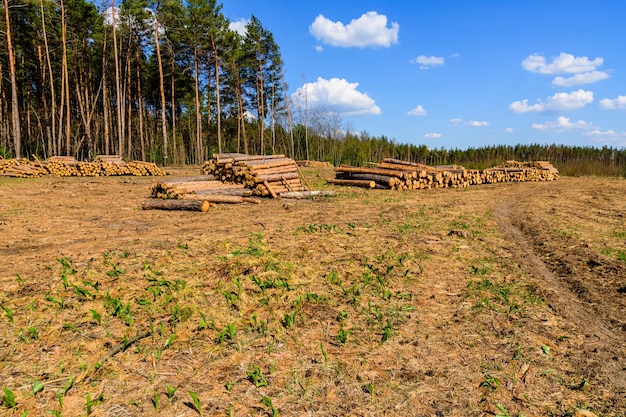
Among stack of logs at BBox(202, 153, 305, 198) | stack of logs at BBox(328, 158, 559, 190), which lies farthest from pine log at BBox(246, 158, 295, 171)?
stack of logs at BBox(328, 158, 559, 190)

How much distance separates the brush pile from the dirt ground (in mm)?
14364

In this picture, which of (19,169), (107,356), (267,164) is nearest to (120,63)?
(19,169)

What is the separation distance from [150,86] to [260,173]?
95.7ft

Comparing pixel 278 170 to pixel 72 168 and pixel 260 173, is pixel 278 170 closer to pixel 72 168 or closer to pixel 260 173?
pixel 260 173

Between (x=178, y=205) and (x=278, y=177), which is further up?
(x=278, y=177)

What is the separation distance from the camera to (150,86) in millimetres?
35000

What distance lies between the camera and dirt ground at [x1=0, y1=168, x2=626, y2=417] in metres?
2.56

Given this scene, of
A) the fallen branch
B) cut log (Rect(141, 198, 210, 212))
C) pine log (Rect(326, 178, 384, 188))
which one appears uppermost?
pine log (Rect(326, 178, 384, 188))

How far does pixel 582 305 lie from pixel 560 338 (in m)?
1.02

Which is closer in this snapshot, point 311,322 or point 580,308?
point 311,322

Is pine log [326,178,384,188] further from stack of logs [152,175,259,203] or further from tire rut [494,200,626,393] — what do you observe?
tire rut [494,200,626,393]

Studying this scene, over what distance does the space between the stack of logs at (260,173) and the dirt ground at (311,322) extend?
17.4 feet

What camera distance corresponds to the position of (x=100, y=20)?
28.2 metres

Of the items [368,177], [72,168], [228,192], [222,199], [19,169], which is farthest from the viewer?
[72,168]
